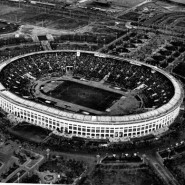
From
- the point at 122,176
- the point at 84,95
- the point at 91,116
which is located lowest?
the point at 122,176

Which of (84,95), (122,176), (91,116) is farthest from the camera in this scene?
(84,95)

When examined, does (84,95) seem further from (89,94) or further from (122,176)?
(122,176)

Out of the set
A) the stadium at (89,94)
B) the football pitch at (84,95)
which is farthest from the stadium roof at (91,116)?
the football pitch at (84,95)

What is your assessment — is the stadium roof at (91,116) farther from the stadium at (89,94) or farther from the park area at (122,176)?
the park area at (122,176)

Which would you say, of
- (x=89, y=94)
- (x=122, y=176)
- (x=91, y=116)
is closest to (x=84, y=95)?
(x=89, y=94)

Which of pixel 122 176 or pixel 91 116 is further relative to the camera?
pixel 91 116

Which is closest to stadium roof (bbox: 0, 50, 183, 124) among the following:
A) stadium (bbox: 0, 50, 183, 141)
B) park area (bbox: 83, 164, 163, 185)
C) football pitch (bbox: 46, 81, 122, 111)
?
stadium (bbox: 0, 50, 183, 141)

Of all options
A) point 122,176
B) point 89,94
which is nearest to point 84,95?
point 89,94

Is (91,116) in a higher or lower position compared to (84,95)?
higher

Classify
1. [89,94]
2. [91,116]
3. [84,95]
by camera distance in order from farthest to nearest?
1. [89,94]
2. [84,95]
3. [91,116]

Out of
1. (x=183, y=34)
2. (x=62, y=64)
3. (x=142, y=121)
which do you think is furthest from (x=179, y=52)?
(x=142, y=121)

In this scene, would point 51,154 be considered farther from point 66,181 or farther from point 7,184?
point 7,184
